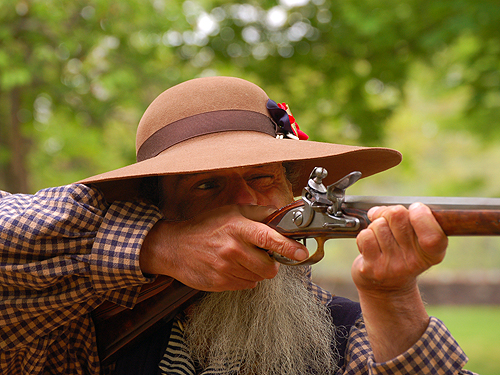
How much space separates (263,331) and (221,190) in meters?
0.73

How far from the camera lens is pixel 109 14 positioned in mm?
6336

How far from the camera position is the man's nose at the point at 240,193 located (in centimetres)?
218

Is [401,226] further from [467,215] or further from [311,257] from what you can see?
[311,257]

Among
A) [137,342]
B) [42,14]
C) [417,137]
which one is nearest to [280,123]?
[137,342]

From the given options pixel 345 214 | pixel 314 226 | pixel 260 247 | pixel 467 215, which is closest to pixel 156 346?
pixel 260 247

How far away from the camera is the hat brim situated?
1.85 metres

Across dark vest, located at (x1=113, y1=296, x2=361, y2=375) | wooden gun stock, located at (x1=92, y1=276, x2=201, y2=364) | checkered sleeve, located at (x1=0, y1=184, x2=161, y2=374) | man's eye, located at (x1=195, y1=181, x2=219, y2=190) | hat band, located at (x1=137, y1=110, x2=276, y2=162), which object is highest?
hat band, located at (x1=137, y1=110, x2=276, y2=162)

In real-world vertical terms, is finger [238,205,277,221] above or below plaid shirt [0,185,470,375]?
above

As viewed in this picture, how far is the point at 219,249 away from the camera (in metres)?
1.87

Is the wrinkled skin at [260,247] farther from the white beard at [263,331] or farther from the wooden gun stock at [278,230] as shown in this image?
the white beard at [263,331]

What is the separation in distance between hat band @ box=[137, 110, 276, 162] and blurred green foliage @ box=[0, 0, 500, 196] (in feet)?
11.8

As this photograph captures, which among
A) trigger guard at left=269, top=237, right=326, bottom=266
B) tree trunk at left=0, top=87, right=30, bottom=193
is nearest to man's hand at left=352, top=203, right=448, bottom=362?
trigger guard at left=269, top=237, right=326, bottom=266

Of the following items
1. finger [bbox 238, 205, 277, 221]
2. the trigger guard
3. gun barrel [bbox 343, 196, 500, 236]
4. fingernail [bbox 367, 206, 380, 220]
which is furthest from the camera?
finger [bbox 238, 205, 277, 221]

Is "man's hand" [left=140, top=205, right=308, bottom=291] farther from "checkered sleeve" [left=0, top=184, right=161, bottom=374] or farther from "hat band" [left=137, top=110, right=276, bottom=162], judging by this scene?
"hat band" [left=137, top=110, right=276, bottom=162]
